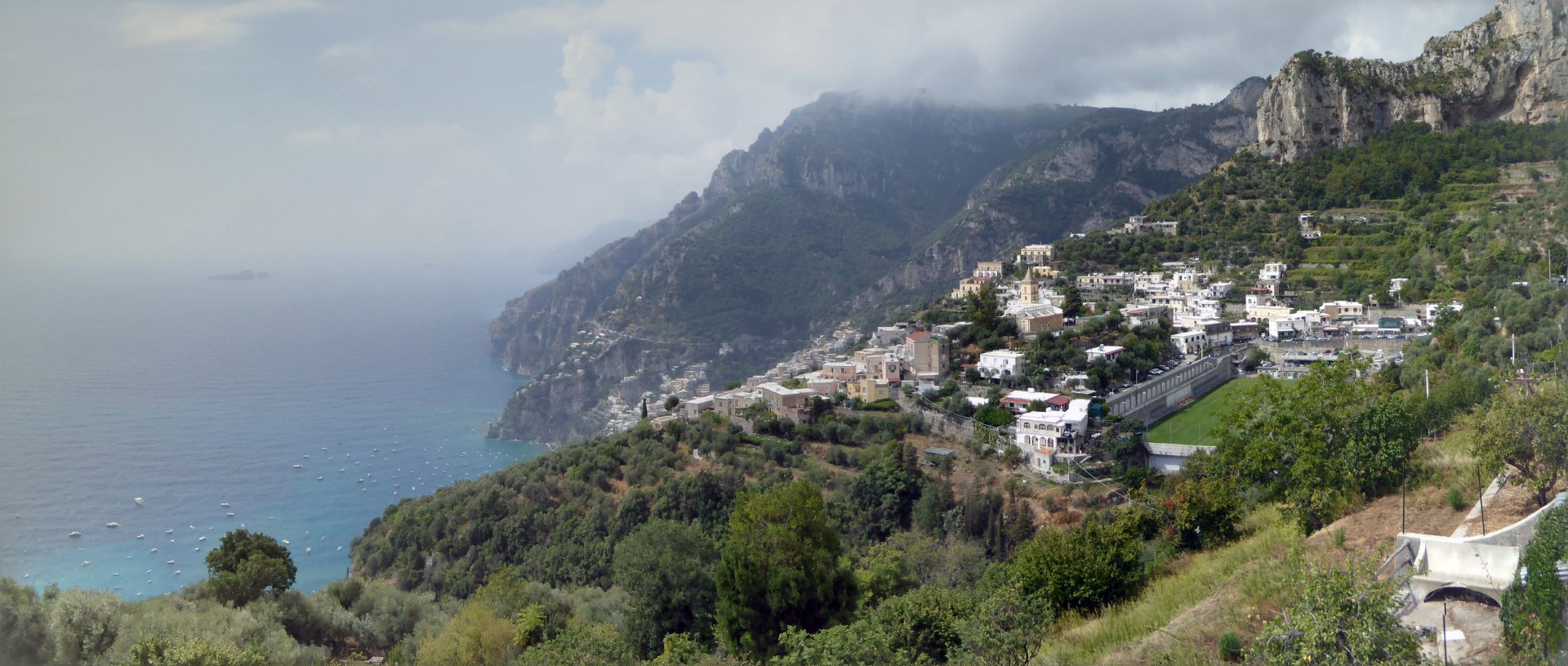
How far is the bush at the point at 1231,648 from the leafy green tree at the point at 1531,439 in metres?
2.50

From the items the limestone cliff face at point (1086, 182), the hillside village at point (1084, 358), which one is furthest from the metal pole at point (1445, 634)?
the limestone cliff face at point (1086, 182)

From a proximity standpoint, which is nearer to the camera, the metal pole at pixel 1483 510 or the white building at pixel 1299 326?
the metal pole at pixel 1483 510

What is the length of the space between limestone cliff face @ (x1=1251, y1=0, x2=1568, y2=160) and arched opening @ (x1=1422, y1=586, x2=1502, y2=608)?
96.1 ft

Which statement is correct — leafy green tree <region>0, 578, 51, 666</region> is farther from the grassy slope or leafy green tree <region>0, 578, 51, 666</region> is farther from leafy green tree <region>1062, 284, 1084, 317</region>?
leafy green tree <region>1062, 284, 1084, 317</region>

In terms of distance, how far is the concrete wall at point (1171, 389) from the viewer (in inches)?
755

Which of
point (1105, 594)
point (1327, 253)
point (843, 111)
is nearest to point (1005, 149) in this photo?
point (843, 111)

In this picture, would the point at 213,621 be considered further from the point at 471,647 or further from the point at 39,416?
the point at 39,416

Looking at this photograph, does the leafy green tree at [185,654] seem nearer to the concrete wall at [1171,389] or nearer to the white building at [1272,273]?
the concrete wall at [1171,389]

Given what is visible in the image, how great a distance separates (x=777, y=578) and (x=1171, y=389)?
15560 millimetres

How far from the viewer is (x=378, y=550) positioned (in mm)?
21125

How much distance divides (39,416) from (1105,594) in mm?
20921

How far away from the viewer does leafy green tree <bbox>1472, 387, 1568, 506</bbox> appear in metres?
5.67

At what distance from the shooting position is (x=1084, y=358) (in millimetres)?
22203

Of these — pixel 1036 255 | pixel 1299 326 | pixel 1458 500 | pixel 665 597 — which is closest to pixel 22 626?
pixel 665 597
